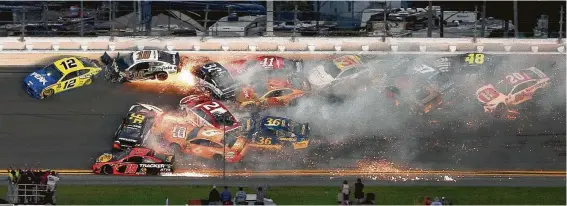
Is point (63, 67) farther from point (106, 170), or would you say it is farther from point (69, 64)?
point (106, 170)

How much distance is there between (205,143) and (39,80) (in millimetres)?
8208

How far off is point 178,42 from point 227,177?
413 inches

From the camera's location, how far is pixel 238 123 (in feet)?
215

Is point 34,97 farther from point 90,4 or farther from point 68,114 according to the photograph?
point 90,4

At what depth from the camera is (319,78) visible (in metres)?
68.9

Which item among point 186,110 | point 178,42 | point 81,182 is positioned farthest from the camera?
point 178,42

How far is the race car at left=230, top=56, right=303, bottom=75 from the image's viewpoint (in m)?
69.4

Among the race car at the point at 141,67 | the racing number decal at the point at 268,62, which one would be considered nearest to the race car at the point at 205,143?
the race car at the point at 141,67

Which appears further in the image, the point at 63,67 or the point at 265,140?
the point at 63,67

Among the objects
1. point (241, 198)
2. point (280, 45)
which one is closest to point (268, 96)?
point (280, 45)

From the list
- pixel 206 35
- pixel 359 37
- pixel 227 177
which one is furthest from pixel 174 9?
pixel 227 177

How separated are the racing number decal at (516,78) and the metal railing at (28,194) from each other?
2074 centimetres

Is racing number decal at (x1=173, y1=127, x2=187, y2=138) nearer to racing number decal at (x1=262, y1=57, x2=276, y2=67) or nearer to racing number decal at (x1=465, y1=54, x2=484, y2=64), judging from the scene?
racing number decal at (x1=262, y1=57, x2=276, y2=67)

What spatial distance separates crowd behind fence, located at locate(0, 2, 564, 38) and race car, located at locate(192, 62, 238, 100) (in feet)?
12.9
